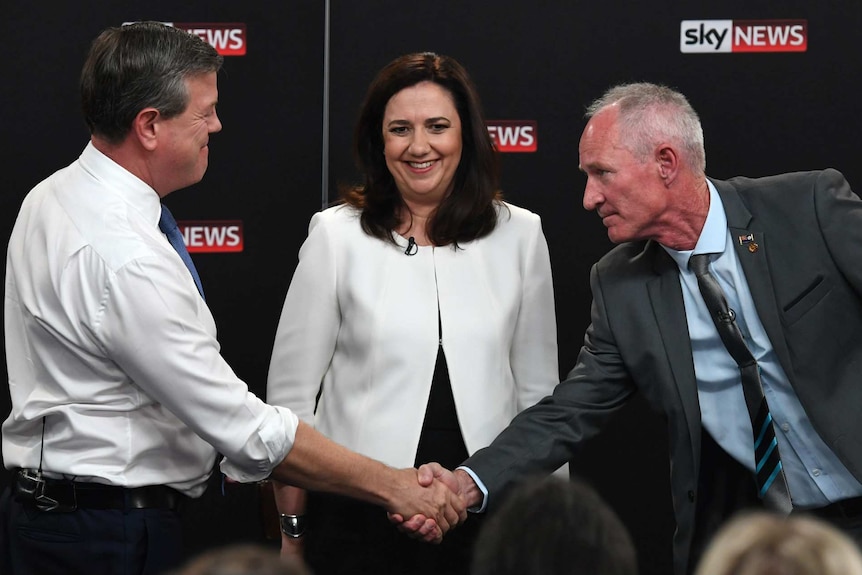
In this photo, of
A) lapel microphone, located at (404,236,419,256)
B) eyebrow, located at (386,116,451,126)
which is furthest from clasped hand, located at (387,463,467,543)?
eyebrow, located at (386,116,451,126)

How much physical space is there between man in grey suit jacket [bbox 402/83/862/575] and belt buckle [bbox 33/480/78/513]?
2.84 feet

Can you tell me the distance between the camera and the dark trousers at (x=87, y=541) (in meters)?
2.47

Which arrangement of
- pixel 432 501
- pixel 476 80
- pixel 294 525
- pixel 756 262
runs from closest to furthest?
pixel 756 262
pixel 432 501
pixel 294 525
pixel 476 80

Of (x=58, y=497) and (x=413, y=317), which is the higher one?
(x=413, y=317)

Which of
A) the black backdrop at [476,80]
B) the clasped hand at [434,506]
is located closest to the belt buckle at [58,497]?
the clasped hand at [434,506]

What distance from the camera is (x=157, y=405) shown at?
258cm

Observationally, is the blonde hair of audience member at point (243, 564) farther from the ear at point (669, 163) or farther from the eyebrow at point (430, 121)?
the eyebrow at point (430, 121)

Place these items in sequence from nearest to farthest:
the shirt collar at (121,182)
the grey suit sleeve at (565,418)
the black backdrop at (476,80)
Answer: the shirt collar at (121,182)
the grey suit sleeve at (565,418)
the black backdrop at (476,80)

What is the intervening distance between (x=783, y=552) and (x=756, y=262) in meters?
1.78

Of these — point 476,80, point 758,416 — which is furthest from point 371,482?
point 476,80

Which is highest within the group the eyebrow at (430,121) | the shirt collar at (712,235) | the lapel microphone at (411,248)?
the eyebrow at (430,121)

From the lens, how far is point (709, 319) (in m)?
2.89

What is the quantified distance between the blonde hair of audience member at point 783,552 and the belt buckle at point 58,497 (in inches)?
64.2

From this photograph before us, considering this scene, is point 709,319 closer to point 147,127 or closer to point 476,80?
point 147,127
